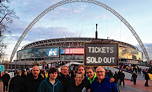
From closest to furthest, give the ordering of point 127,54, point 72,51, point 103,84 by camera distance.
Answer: point 103,84 → point 72,51 → point 127,54

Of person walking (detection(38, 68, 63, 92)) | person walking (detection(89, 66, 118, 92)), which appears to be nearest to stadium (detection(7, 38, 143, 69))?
person walking (detection(38, 68, 63, 92))

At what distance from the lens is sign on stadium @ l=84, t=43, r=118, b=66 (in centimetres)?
1420

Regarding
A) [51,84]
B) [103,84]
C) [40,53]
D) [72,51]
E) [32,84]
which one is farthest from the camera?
[40,53]

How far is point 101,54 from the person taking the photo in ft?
46.9

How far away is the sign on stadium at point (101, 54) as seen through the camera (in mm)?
14203

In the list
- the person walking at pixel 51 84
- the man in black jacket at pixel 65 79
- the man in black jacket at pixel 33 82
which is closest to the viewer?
the person walking at pixel 51 84

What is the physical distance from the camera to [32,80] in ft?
26.6

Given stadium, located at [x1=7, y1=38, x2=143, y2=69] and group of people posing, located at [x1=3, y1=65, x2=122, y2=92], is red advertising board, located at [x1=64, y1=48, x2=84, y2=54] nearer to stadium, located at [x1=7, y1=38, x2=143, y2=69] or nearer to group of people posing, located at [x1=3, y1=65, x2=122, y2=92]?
stadium, located at [x1=7, y1=38, x2=143, y2=69]

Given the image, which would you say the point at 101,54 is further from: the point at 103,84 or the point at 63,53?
the point at 63,53

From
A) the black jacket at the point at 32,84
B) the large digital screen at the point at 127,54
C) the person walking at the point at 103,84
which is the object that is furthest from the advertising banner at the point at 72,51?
the person walking at the point at 103,84

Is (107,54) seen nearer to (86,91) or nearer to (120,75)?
(86,91)

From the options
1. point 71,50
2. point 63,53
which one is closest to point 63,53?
point 63,53

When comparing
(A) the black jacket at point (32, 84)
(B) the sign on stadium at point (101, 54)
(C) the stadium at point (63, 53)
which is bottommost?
(A) the black jacket at point (32, 84)

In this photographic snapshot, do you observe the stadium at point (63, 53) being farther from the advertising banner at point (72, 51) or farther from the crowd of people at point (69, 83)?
the crowd of people at point (69, 83)
